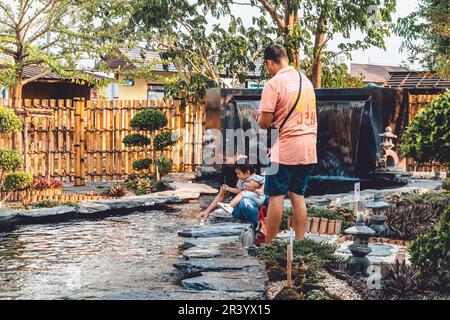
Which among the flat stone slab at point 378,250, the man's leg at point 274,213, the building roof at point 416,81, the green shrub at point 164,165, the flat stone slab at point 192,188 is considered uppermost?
the building roof at point 416,81

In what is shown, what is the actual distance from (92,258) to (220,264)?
1.97 metres

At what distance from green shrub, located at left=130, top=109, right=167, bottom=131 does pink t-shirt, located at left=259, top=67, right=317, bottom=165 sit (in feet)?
30.7

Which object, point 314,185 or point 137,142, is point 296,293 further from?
point 137,142

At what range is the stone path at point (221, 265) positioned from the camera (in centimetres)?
478

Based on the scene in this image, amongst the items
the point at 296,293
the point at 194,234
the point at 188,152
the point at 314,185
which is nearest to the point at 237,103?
the point at 314,185

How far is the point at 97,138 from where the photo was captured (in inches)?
659

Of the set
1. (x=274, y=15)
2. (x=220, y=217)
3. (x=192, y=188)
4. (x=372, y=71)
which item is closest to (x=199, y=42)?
(x=274, y=15)

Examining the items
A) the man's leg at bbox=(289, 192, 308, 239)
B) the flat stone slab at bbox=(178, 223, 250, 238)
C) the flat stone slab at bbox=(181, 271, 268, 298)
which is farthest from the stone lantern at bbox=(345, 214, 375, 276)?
the flat stone slab at bbox=(178, 223, 250, 238)

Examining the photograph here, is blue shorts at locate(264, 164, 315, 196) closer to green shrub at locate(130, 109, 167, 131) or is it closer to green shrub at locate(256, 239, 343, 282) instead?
Result: green shrub at locate(256, 239, 343, 282)

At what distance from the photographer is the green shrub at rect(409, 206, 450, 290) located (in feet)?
17.2

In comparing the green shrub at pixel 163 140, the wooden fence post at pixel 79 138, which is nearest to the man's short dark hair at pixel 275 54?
the green shrub at pixel 163 140

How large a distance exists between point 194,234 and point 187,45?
1377cm

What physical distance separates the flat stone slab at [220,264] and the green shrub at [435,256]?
131 centimetres

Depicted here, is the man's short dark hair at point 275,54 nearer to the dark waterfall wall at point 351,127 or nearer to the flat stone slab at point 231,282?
the flat stone slab at point 231,282
